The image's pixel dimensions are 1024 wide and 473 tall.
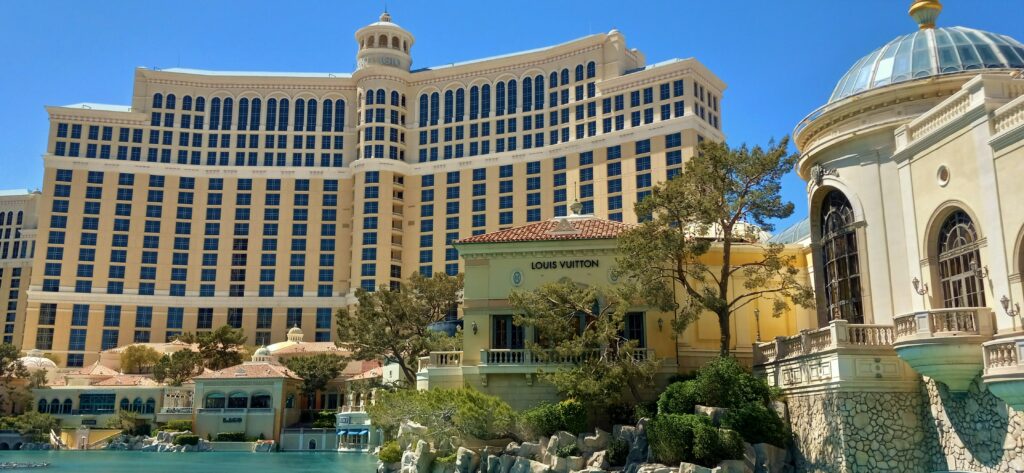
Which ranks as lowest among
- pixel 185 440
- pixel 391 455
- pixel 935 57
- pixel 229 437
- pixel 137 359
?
pixel 185 440

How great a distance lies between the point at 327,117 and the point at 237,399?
48.4 metres

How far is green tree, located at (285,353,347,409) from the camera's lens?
7775cm

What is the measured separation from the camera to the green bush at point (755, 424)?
85.2 ft

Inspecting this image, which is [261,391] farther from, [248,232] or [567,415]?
[567,415]

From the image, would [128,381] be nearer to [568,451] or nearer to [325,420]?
[325,420]

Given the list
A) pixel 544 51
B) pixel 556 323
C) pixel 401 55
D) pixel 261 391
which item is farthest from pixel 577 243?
pixel 401 55

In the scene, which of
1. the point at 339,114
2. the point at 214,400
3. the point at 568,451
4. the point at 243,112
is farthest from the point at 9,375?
the point at 568,451

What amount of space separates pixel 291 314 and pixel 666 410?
3369 inches

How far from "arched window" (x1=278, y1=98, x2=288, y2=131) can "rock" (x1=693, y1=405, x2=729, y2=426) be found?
9484 cm

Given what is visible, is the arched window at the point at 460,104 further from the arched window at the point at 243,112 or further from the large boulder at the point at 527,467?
the large boulder at the point at 527,467

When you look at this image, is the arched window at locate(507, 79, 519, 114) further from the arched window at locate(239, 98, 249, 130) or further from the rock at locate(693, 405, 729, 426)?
the rock at locate(693, 405, 729, 426)

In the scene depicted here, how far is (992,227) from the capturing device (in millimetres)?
21828

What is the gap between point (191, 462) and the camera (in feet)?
184

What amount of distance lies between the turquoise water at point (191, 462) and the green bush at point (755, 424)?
2710 centimetres
